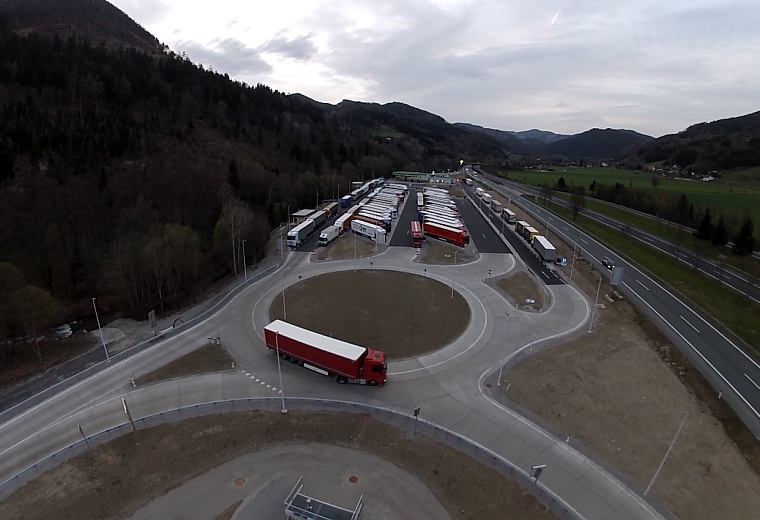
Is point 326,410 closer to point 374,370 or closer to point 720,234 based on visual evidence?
point 374,370

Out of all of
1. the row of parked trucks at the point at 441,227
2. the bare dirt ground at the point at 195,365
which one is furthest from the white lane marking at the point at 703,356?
the bare dirt ground at the point at 195,365

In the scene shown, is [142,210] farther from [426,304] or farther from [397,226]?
[397,226]

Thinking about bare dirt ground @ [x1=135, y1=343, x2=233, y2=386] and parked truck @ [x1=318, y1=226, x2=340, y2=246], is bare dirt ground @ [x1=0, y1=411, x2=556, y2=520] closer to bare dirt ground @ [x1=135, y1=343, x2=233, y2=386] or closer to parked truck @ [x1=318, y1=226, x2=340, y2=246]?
bare dirt ground @ [x1=135, y1=343, x2=233, y2=386]

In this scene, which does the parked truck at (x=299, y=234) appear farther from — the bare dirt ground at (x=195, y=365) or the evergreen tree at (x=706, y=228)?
the evergreen tree at (x=706, y=228)

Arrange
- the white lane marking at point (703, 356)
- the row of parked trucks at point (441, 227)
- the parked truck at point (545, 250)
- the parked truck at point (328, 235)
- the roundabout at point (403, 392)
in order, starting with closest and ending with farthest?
the roundabout at point (403, 392), the white lane marking at point (703, 356), the parked truck at point (545, 250), the row of parked trucks at point (441, 227), the parked truck at point (328, 235)

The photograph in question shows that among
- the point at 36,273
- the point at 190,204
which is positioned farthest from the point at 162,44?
the point at 36,273

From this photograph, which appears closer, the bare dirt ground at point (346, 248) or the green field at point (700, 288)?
the green field at point (700, 288)

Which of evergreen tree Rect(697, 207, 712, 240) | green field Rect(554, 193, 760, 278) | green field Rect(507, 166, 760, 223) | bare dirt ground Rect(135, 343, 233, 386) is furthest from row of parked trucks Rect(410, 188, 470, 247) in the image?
green field Rect(507, 166, 760, 223)
